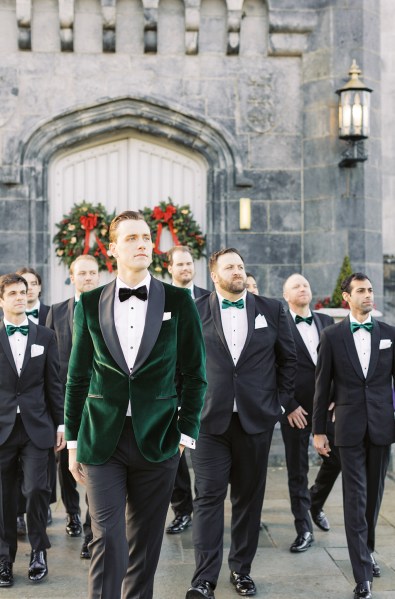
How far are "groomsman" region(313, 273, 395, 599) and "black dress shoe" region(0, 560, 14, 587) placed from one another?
6.57 feet

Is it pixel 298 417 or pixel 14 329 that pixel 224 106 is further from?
pixel 14 329

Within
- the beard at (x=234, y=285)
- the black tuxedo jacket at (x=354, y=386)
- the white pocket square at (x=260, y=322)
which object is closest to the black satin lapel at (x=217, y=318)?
the beard at (x=234, y=285)

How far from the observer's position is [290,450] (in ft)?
20.8

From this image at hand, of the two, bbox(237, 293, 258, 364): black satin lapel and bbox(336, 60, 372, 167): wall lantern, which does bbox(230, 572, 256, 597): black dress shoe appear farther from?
bbox(336, 60, 372, 167): wall lantern

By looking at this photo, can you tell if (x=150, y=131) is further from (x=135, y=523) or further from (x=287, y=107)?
(x=135, y=523)

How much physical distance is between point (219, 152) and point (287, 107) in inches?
39.1

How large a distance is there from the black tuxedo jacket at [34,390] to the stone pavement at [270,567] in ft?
2.73

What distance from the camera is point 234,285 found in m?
5.17

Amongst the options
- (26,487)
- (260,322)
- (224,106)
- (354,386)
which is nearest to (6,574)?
(26,487)

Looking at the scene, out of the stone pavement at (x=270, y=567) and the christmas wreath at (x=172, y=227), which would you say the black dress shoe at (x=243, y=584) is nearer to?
the stone pavement at (x=270, y=567)

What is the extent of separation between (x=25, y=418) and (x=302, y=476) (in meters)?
2.04

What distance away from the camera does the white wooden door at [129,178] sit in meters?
10.6

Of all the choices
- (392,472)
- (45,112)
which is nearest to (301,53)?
(45,112)

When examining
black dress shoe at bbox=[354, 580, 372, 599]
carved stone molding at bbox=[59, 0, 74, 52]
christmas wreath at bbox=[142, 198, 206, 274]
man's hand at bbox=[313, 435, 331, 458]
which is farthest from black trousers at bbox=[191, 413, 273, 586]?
carved stone molding at bbox=[59, 0, 74, 52]
